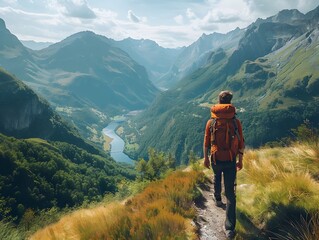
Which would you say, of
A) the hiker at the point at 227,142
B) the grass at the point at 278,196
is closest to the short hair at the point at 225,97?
the hiker at the point at 227,142

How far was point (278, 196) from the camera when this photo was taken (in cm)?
905

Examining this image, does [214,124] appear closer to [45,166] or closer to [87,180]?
[45,166]

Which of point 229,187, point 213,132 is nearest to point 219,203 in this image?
point 229,187

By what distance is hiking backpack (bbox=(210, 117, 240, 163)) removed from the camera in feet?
29.0

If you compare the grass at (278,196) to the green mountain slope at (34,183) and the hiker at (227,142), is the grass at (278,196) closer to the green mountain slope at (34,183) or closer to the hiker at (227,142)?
the hiker at (227,142)

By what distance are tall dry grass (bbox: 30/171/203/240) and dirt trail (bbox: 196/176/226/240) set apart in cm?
39

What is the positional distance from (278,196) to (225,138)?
221 cm

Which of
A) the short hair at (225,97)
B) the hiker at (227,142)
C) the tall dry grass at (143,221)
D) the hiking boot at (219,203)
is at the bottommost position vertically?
the hiking boot at (219,203)

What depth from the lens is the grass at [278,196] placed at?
834 centimetres

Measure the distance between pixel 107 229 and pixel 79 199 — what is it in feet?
324

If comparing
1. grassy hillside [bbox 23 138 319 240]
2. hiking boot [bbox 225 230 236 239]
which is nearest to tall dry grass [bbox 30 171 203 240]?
grassy hillside [bbox 23 138 319 240]

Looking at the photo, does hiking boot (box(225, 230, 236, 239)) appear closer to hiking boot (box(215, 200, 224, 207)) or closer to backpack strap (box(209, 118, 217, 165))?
backpack strap (box(209, 118, 217, 165))

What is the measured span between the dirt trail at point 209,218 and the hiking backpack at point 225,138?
1.96 metres

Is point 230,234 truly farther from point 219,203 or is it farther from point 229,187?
point 219,203
